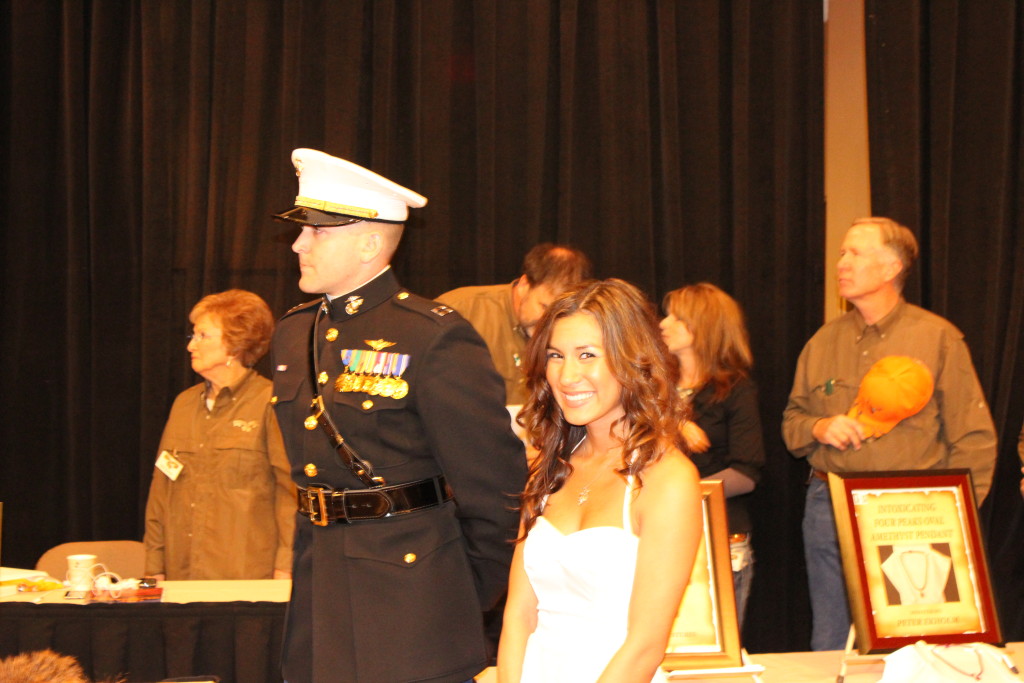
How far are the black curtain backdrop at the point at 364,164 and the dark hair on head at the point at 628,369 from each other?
2.58 m

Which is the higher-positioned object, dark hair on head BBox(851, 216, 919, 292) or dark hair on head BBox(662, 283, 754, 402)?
dark hair on head BBox(851, 216, 919, 292)

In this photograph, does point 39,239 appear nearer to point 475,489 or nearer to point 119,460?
point 119,460

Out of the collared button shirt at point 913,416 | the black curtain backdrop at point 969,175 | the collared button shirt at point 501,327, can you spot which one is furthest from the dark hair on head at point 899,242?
the collared button shirt at point 501,327

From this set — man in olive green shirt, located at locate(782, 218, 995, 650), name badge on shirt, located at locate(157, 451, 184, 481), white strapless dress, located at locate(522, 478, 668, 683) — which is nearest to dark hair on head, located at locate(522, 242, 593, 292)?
man in olive green shirt, located at locate(782, 218, 995, 650)

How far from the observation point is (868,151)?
4500 mm

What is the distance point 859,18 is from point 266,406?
312 cm

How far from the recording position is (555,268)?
363 cm

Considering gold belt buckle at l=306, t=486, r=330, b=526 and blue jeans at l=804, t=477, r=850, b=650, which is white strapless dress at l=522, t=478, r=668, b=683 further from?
blue jeans at l=804, t=477, r=850, b=650

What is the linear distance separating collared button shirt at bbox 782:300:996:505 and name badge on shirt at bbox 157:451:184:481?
220 cm

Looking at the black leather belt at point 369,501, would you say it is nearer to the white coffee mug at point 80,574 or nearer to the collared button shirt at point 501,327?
the white coffee mug at point 80,574

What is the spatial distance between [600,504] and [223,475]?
208cm

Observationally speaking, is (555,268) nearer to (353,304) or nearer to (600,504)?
(353,304)

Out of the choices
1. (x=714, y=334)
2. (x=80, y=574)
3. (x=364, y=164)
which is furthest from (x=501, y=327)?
(x=80, y=574)

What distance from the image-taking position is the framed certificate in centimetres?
226
